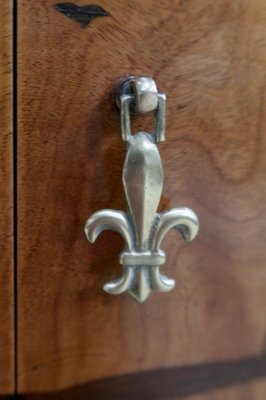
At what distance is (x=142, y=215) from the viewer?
0.38 metres

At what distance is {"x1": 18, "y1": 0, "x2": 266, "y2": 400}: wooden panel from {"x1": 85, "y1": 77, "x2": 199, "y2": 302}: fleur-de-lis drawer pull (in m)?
0.02

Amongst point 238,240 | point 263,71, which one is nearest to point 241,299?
point 238,240

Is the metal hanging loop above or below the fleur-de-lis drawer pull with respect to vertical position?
above

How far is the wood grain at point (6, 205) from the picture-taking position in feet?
1.16

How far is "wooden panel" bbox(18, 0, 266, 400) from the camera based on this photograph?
1.22 ft

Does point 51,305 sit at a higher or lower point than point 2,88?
lower

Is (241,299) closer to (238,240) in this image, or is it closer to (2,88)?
(238,240)

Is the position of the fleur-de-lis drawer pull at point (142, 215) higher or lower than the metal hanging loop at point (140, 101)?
lower

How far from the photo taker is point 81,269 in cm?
41

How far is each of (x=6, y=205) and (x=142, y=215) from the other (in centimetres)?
9

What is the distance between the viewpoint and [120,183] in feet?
1.31

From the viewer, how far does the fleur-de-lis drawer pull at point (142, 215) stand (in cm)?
37

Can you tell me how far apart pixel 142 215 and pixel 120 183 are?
34mm

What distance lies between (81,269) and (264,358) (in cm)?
19
